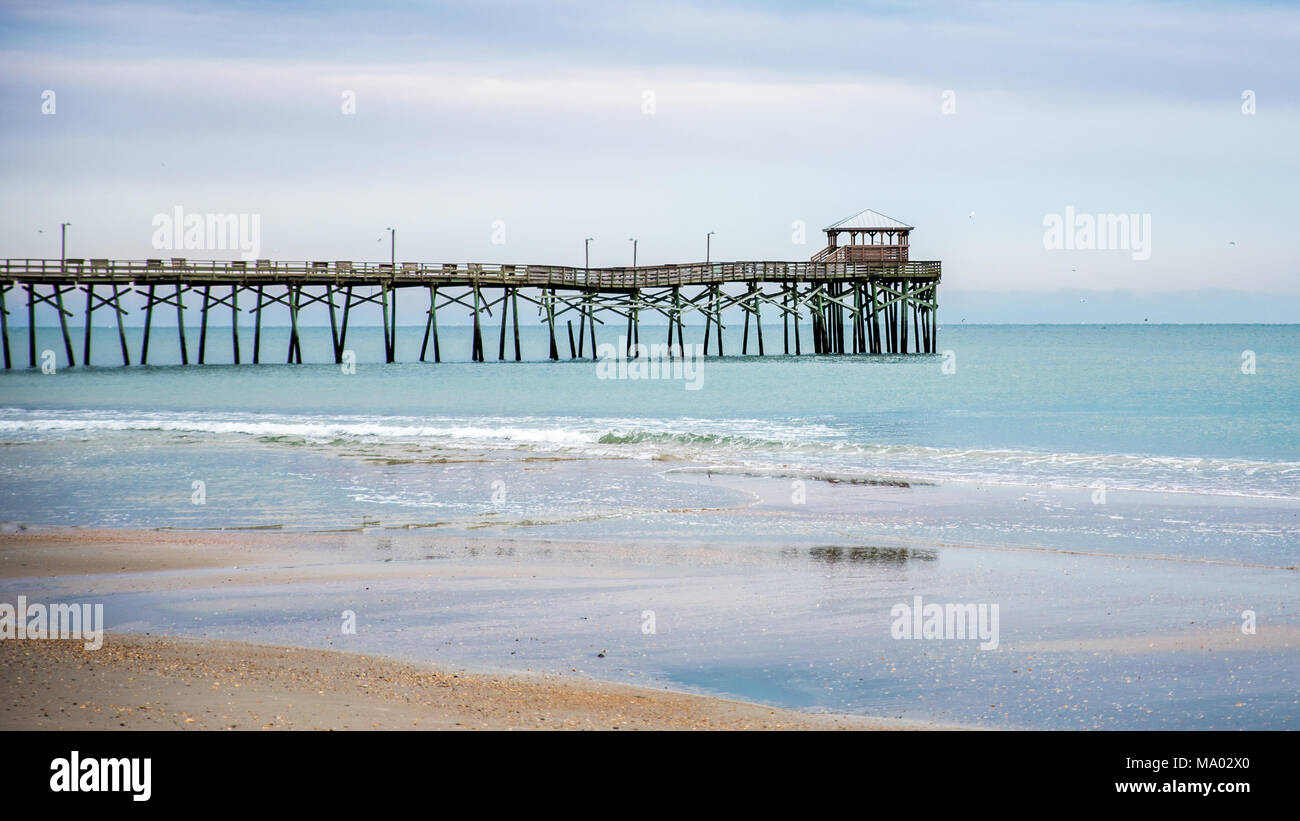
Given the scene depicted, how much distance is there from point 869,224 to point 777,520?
4346 centimetres

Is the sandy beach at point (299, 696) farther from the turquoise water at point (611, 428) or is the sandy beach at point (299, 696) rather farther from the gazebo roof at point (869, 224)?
the gazebo roof at point (869, 224)

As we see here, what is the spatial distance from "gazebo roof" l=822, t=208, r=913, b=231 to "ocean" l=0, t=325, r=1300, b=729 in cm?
2130

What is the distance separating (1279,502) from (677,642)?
10.4 m

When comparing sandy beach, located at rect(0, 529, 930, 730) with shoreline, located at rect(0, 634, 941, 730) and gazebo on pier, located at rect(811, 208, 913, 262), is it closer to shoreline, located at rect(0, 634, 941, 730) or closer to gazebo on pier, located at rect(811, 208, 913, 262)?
shoreline, located at rect(0, 634, 941, 730)

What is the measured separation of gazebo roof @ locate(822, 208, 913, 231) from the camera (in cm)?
5416

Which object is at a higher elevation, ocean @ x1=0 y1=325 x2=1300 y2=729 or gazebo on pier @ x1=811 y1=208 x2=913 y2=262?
gazebo on pier @ x1=811 y1=208 x2=913 y2=262

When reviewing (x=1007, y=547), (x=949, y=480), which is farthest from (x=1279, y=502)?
(x=1007, y=547)

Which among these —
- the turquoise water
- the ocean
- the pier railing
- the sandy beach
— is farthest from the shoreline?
the pier railing

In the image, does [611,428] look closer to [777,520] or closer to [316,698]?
[777,520]

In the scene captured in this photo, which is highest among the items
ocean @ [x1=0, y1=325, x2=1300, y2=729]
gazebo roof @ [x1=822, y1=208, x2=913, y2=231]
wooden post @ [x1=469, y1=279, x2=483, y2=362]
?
gazebo roof @ [x1=822, y1=208, x2=913, y2=231]

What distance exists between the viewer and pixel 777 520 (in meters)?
13.0

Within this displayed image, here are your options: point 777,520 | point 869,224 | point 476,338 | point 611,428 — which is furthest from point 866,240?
point 777,520

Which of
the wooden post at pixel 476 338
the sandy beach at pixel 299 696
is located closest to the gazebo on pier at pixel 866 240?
the wooden post at pixel 476 338
